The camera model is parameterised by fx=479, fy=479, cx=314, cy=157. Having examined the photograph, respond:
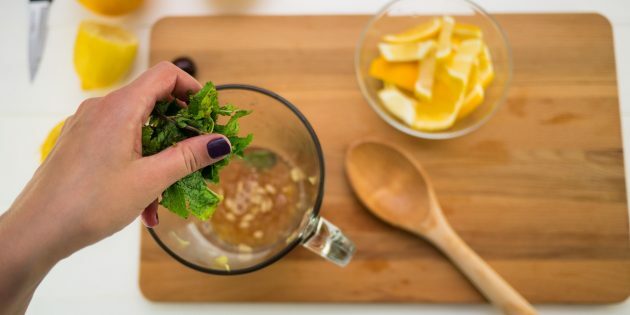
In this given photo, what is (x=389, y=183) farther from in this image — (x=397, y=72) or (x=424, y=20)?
(x=424, y=20)

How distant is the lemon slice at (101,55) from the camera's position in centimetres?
93

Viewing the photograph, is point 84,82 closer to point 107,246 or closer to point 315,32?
point 107,246

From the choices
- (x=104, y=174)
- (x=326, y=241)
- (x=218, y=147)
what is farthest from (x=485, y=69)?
(x=104, y=174)

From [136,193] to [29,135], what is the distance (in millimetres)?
573

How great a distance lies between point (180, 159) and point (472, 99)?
55cm

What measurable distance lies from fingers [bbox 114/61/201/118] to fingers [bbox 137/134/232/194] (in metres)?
0.07

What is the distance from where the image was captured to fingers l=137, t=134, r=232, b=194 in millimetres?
563

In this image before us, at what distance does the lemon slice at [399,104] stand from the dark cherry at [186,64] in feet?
1.20

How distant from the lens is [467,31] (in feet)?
3.02

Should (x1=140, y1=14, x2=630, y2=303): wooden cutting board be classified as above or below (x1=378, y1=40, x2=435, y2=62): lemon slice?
below

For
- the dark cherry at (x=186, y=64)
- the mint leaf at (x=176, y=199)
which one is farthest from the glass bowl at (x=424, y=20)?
the mint leaf at (x=176, y=199)

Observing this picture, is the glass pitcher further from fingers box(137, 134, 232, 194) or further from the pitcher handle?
fingers box(137, 134, 232, 194)

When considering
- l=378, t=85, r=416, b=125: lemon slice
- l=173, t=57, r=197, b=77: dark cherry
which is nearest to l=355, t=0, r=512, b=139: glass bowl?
l=378, t=85, r=416, b=125: lemon slice

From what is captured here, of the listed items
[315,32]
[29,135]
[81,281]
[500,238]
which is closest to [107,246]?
[81,281]
